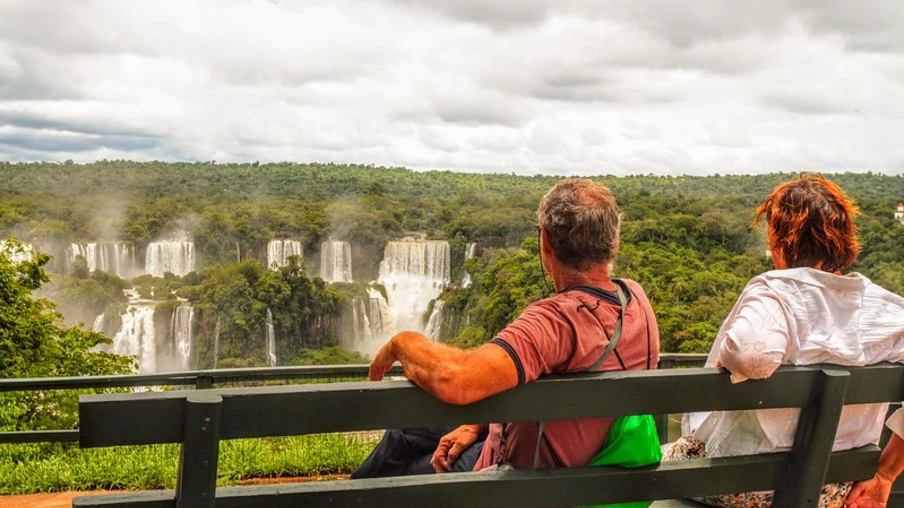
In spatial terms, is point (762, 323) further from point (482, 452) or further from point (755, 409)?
point (482, 452)

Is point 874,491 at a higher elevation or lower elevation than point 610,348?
lower

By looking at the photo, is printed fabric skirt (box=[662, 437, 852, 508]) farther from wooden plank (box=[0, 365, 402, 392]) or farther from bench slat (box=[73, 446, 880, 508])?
wooden plank (box=[0, 365, 402, 392])

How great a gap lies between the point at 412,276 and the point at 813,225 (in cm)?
7271

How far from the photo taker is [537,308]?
2049 mm

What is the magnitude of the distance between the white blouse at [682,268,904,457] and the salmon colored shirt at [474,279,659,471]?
26 cm

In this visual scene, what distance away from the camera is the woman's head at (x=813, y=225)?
7.80 ft

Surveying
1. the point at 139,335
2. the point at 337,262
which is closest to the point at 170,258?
the point at 337,262

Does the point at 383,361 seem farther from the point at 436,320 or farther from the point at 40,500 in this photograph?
the point at 436,320

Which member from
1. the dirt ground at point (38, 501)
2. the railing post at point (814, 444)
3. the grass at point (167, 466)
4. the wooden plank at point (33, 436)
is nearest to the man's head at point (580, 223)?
the railing post at point (814, 444)

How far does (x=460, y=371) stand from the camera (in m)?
1.74

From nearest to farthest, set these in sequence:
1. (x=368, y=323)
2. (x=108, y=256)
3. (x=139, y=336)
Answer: (x=139, y=336) < (x=108, y=256) < (x=368, y=323)

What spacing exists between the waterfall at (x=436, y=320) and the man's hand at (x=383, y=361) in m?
64.4

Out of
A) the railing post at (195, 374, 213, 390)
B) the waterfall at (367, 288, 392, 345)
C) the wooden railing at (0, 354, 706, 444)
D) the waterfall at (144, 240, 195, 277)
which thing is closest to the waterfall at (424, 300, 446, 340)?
the waterfall at (367, 288, 392, 345)

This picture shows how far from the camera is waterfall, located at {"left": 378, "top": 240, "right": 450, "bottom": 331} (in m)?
71.5
